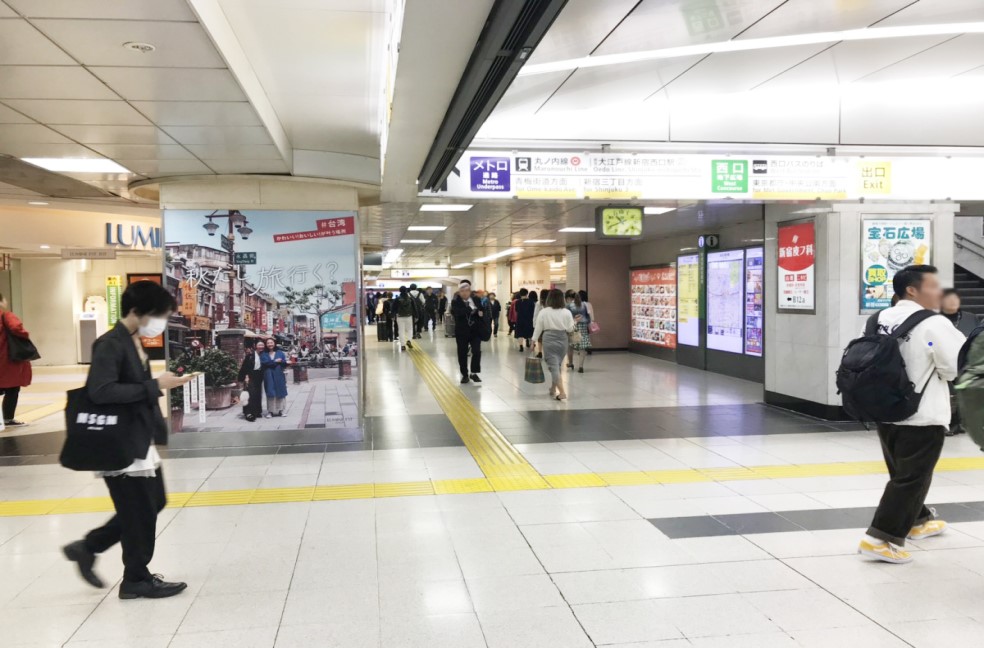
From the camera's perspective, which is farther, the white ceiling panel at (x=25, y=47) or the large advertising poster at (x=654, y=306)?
the large advertising poster at (x=654, y=306)

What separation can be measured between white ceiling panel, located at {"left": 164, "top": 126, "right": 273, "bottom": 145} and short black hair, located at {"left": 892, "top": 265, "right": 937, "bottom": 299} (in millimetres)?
4220

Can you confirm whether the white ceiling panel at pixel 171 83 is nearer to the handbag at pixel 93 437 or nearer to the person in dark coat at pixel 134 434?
the person in dark coat at pixel 134 434

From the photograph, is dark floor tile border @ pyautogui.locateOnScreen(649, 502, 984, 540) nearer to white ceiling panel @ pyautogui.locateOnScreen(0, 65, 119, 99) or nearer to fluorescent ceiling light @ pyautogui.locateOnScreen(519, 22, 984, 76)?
fluorescent ceiling light @ pyautogui.locateOnScreen(519, 22, 984, 76)

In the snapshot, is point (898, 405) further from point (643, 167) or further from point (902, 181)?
point (902, 181)

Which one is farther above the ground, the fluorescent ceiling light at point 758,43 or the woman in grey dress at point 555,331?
the fluorescent ceiling light at point 758,43

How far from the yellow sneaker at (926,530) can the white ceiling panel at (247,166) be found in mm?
5546

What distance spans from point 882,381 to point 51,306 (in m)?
17.0

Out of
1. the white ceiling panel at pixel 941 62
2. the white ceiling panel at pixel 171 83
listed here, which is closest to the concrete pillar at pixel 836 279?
the white ceiling panel at pixel 941 62

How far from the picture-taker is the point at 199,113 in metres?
4.47

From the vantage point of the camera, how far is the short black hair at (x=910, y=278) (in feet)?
12.0

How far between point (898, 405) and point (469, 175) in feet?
14.1

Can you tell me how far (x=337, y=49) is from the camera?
14.4ft

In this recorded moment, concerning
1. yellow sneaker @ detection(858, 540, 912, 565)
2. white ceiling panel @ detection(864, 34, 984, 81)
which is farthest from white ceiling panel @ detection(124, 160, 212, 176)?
white ceiling panel @ detection(864, 34, 984, 81)

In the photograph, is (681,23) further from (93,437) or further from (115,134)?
(93,437)
